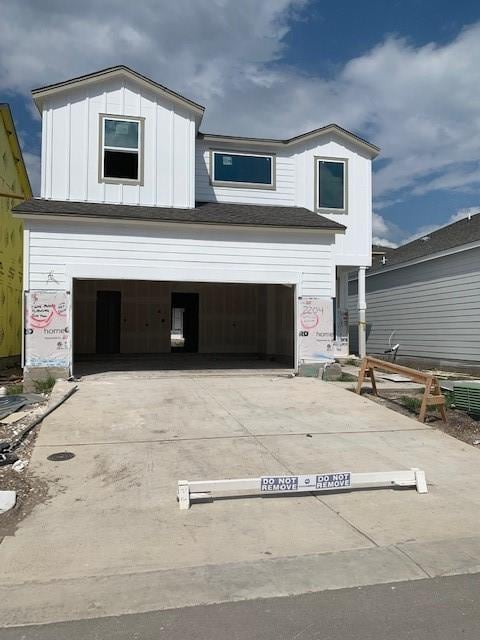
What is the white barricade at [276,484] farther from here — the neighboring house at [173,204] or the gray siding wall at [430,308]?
the gray siding wall at [430,308]

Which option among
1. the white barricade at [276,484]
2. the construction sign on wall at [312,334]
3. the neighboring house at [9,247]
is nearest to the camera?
the white barricade at [276,484]

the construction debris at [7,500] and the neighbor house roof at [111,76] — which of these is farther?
the neighbor house roof at [111,76]

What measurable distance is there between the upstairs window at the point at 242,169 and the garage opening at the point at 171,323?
147 inches

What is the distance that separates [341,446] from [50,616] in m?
5.00

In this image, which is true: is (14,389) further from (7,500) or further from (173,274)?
(7,500)

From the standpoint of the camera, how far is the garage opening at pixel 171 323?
63.7 feet

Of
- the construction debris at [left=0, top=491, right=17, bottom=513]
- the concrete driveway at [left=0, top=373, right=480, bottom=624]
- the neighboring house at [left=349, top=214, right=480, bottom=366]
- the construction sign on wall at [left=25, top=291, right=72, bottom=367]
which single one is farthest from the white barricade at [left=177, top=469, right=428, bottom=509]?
the neighboring house at [left=349, top=214, right=480, bottom=366]

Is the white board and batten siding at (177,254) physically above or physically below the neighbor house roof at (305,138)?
below

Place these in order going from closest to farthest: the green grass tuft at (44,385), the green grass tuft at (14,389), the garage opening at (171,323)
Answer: the green grass tuft at (14,389) → the green grass tuft at (44,385) → the garage opening at (171,323)

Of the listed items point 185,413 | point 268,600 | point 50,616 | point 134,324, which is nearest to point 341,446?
point 185,413

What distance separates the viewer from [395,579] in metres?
3.91

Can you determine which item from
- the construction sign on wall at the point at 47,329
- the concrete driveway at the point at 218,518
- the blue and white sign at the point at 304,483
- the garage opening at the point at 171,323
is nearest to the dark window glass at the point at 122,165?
the construction sign on wall at the point at 47,329

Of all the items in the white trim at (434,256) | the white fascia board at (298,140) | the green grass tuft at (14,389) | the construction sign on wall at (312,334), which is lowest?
the green grass tuft at (14,389)

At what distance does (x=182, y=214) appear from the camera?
13.6m
